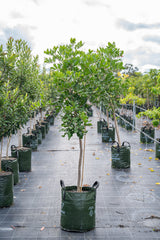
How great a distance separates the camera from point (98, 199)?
22.9ft

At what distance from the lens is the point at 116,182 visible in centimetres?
825

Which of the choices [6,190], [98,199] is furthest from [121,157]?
[6,190]

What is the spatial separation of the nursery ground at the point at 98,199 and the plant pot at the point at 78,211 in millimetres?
143

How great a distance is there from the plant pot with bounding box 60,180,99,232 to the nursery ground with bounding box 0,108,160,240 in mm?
143

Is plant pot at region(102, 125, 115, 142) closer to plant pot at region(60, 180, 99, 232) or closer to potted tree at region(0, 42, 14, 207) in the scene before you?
potted tree at region(0, 42, 14, 207)

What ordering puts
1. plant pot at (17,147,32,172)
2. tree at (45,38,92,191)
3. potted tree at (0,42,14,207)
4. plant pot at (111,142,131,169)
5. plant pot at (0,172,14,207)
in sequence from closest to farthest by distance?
tree at (45,38,92,191) → potted tree at (0,42,14,207) → plant pot at (0,172,14,207) → plant pot at (17,147,32,172) → plant pot at (111,142,131,169)

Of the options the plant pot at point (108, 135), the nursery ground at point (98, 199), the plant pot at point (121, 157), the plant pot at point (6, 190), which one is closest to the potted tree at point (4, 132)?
the plant pot at point (6, 190)

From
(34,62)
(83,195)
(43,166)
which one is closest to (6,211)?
(83,195)

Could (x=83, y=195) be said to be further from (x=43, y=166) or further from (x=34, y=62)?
(x=34, y=62)

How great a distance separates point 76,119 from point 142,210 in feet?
9.20

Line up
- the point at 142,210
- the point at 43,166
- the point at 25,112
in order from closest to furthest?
the point at 142,210
the point at 25,112
the point at 43,166

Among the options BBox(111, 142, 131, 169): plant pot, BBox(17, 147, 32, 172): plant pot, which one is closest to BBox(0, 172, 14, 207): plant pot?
BBox(17, 147, 32, 172): plant pot

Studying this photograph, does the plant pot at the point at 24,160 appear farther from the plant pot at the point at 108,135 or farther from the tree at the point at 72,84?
the plant pot at the point at 108,135

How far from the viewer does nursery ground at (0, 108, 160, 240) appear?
5.33 m
